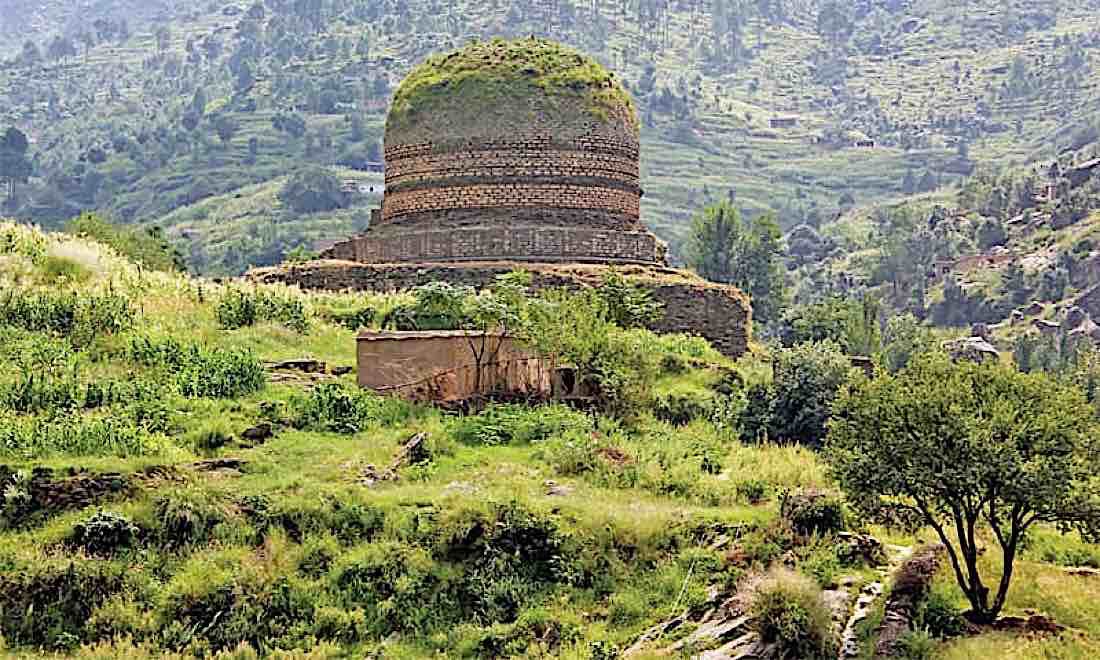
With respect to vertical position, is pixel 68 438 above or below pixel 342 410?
above

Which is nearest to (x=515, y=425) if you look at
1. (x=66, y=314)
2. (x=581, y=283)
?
(x=66, y=314)

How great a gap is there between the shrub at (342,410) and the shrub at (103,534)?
12.7ft

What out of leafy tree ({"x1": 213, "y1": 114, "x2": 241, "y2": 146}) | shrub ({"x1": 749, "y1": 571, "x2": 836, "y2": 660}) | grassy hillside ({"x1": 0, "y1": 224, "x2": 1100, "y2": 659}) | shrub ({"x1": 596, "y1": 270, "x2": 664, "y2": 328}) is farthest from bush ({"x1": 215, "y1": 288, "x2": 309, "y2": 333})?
leafy tree ({"x1": 213, "y1": 114, "x2": 241, "y2": 146})

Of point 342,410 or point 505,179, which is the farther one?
point 505,179

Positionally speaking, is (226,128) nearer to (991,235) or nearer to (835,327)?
(991,235)

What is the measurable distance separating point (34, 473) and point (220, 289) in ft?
33.5

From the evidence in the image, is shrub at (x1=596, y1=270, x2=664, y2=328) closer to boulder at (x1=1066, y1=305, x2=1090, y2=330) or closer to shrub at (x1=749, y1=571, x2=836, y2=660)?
shrub at (x1=749, y1=571, x2=836, y2=660)

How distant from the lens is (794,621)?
1283 cm

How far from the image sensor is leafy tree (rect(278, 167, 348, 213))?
131 meters

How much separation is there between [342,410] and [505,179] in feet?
47.4

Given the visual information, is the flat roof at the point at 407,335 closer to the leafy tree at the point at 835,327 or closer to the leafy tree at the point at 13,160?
the leafy tree at the point at 835,327

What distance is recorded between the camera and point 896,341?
185 ft

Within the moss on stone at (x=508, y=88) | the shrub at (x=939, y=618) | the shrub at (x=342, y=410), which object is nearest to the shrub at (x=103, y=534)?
the shrub at (x=342, y=410)

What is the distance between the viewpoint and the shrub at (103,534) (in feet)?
47.3
